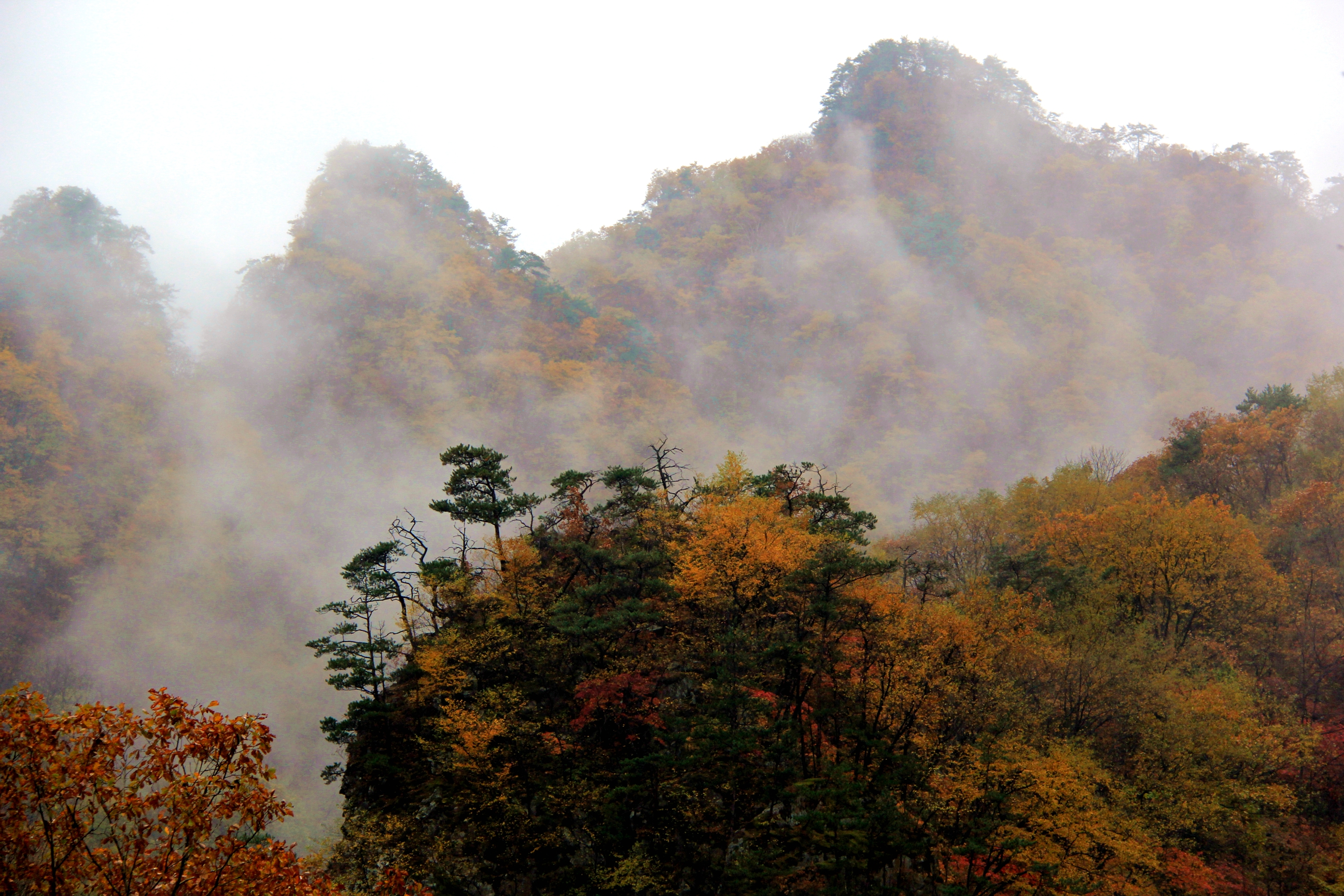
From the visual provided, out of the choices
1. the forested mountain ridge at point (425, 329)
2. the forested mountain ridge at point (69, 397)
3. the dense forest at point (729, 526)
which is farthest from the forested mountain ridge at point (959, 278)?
the forested mountain ridge at point (69, 397)

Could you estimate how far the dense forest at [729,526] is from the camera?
24547mm

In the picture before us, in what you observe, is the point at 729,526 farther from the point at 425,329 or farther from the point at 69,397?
the point at 69,397

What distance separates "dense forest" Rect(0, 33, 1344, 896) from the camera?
24547 mm

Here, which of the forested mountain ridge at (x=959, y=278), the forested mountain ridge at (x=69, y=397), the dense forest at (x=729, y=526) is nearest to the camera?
the dense forest at (x=729, y=526)

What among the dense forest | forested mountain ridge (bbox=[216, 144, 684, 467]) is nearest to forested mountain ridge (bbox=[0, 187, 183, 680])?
the dense forest

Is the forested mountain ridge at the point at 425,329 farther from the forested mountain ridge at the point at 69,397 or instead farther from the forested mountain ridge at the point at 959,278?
the forested mountain ridge at the point at 959,278

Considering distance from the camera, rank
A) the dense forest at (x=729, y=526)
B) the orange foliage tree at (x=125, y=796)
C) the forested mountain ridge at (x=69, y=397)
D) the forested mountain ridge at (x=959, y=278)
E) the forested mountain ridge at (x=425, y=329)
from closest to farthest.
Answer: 1. the orange foliage tree at (x=125, y=796)
2. the dense forest at (x=729, y=526)
3. the forested mountain ridge at (x=69, y=397)
4. the forested mountain ridge at (x=425, y=329)
5. the forested mountain ridge at (x=959, y=278)

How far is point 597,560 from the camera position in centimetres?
3023

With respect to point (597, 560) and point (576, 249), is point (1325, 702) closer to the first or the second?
point (597, 560)

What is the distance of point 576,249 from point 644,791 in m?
106

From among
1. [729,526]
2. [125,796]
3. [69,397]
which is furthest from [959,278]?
[125,796]

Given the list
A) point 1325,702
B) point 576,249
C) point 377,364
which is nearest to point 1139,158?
point 576,249

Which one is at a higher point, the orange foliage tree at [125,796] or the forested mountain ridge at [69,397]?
the forested mountain ridge at [69,397]

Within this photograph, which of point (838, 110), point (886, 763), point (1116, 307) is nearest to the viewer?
point (886, 763)
